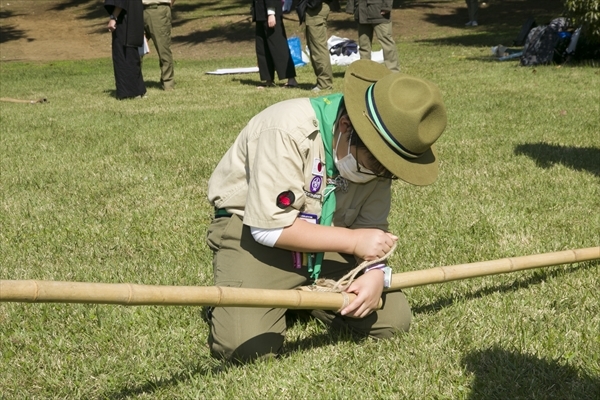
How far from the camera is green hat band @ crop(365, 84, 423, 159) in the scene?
2.69 meters

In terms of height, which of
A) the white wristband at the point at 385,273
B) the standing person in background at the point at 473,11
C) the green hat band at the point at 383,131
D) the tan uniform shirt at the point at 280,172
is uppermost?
the green hat band at the point at 383,131

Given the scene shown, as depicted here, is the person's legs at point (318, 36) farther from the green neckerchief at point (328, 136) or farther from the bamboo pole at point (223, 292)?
the green neckerchief at point (328, 136)

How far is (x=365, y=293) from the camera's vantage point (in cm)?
293

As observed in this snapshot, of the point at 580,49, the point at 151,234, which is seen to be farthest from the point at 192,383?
the point at 580,49

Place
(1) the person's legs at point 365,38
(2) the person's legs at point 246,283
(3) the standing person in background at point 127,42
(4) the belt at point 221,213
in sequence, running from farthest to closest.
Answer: (1) the person's legs at point 365,38
(3) the standing person in background at point 127,42
(4) the belt at point 221,213
(2) the person's legs at point 246,283

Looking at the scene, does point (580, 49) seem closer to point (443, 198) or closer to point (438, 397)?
point (443, 198)

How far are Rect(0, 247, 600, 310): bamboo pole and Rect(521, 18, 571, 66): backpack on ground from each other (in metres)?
9.40

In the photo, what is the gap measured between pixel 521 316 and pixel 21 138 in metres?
5.62

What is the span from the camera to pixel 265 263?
3168 mm

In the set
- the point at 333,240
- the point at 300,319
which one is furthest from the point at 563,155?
the point at 333,240

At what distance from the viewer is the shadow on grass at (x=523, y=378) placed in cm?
271

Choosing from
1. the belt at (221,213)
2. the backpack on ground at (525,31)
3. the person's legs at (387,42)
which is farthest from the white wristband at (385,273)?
the backpack on ground at (525,31)

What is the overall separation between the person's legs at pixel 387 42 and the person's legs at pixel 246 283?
8210mm

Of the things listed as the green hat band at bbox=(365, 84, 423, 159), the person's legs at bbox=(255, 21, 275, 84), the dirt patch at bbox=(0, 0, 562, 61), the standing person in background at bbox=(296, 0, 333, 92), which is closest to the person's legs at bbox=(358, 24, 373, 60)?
the standing person in background at bbox=(296, 0, 333, 92)
